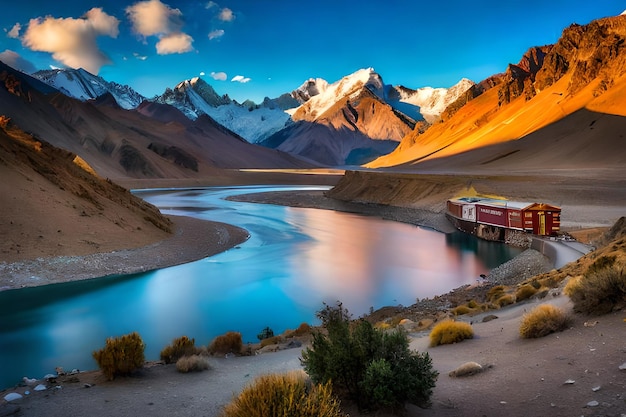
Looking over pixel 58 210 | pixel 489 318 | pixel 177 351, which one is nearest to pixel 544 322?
pixel 489 318

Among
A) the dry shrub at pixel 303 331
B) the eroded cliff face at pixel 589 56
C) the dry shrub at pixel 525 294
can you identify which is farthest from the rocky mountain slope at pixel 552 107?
the dry shrub at pixel 303 331

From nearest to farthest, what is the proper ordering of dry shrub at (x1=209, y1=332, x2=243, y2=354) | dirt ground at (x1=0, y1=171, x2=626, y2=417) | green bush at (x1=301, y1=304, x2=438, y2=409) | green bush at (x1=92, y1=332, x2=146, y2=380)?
dirt ground at (x1=0, y1=171, x2=626, y2=417) < green bush at (x1=301, y1=304, x2=438, y2=409) < green bush at (x1=92, y1=332, x2=146, y2=380) < dry shrub at (x1=209, y1=332, x2=243, y2=354)

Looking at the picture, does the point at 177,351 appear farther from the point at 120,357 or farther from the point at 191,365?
the point at 120,357

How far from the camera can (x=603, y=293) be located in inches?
308

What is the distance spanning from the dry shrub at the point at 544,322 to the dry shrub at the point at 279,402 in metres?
4.67

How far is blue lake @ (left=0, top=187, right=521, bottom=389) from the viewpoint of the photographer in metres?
14.8

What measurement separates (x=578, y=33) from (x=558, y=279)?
391 feet

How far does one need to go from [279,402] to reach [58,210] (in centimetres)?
2482

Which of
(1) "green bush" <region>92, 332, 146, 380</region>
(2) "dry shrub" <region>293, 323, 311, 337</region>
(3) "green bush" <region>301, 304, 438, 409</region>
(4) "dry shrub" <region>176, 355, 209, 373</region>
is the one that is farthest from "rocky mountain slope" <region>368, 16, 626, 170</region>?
(1) "green bush" <region>92, 332, 146, 380</region>

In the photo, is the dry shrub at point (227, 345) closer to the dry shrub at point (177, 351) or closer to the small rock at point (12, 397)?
the dry shrub at point (177, 351)

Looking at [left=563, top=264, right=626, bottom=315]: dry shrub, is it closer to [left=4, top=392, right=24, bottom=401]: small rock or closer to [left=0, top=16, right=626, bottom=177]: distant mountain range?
[left=4, top=392, right=24, bottom=401]: small rock

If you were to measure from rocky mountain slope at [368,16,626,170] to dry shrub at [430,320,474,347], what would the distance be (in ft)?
221

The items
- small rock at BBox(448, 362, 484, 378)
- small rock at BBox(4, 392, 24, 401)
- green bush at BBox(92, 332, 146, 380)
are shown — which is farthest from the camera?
green bush at BBox(92, 332, 146, 380)

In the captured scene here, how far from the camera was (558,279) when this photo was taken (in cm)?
1402
